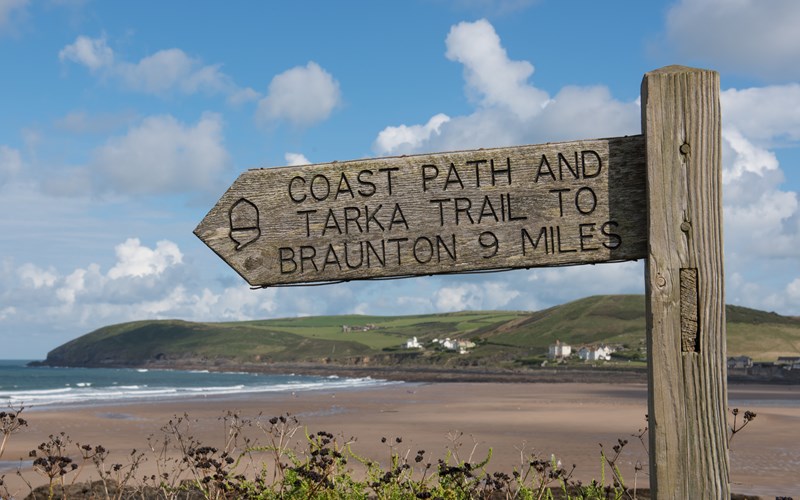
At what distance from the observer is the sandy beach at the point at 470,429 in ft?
55.1

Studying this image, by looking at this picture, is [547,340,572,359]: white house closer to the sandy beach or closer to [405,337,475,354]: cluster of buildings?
[405,337,475,354]: cluster of buildings

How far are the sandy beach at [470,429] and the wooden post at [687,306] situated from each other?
494 centimetres

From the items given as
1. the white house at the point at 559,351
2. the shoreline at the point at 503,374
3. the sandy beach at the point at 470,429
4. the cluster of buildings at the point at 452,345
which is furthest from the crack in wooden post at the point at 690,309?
the cluster of buildings at the point at 452,345

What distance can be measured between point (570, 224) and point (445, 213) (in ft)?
1.68

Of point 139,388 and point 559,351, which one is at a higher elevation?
point 559,351

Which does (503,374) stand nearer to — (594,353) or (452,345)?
(594,353)

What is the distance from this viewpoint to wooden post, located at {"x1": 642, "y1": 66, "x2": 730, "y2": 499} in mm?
3150

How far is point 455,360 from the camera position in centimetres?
12325

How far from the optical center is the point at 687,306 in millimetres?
3170

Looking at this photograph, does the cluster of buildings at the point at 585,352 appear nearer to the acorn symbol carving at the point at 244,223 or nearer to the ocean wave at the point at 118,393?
the ocean wave at the point at 118,393

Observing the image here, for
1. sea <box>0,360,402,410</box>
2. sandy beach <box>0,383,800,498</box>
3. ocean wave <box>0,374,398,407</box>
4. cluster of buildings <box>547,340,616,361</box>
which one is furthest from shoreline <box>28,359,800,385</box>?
sandy beach <box>0,383,800,498</box>

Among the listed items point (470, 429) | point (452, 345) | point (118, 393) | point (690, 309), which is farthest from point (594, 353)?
point (690, 309)

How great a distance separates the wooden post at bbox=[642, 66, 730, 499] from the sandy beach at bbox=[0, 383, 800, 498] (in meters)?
4.94

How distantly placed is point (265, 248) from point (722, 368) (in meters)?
1.93
